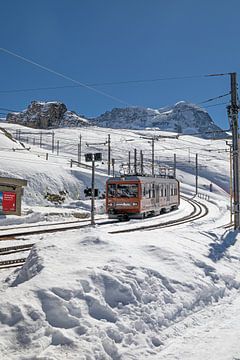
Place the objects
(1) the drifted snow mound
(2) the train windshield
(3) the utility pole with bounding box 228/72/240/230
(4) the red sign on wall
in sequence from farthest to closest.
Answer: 1. (4) the red sign on wall
2. (2) the train windshield
3. (3) the utility pole with bounding box 228/72/240/230
4. (1) the drifted snow mound

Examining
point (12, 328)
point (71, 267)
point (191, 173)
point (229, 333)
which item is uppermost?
point (191, 173)

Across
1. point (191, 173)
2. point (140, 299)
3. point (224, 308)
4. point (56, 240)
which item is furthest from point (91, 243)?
point (191, 173)

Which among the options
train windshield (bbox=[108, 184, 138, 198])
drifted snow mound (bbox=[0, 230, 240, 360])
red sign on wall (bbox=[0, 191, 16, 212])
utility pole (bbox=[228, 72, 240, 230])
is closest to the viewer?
drifted snow mound (bbox=[0, 230, 240, 360])

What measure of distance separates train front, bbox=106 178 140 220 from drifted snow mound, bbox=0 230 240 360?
16465 millimetres

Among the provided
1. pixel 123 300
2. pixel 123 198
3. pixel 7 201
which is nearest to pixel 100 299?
pixel 123 300

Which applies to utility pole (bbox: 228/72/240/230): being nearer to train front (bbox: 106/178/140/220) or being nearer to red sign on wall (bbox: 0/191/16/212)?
train front (bbox: 106/178/140/220)

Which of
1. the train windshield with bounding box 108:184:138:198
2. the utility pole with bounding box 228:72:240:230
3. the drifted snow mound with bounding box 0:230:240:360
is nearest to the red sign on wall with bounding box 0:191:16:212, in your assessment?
the train windshield with bounding box 108:184:138:198

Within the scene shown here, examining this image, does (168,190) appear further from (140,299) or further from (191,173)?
(191,173)

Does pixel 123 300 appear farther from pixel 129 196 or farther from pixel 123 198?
pixel 123 198

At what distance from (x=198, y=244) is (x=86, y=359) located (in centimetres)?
744

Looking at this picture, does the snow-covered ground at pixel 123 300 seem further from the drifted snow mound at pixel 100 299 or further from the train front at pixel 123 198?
the train front at pixel 123 198

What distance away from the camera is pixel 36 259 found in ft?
27.7

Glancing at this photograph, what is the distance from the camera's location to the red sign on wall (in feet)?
88.9

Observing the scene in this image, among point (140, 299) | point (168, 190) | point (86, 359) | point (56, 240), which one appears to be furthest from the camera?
point (168, 190)
